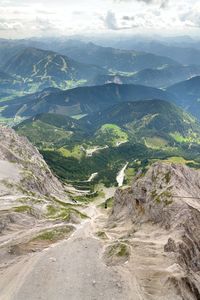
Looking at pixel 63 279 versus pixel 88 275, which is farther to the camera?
pixel 88 275

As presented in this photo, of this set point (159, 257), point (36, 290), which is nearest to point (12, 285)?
point (36, 290)

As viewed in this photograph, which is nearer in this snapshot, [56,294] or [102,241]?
[56,294]

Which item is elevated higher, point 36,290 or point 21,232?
point 36,290

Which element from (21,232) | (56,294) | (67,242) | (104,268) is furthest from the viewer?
(21,232)

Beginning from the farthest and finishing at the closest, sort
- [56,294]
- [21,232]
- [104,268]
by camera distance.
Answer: [21,232]
[104,268]
[56,294]

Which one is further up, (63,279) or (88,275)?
(63,279)

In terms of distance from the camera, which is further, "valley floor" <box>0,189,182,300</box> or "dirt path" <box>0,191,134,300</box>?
"valley floor" <box>0,189,182,300</box>

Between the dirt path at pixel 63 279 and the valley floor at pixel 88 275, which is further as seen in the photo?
the valley floor at pixel 88 275

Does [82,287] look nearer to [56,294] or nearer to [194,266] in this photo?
[56,294]
